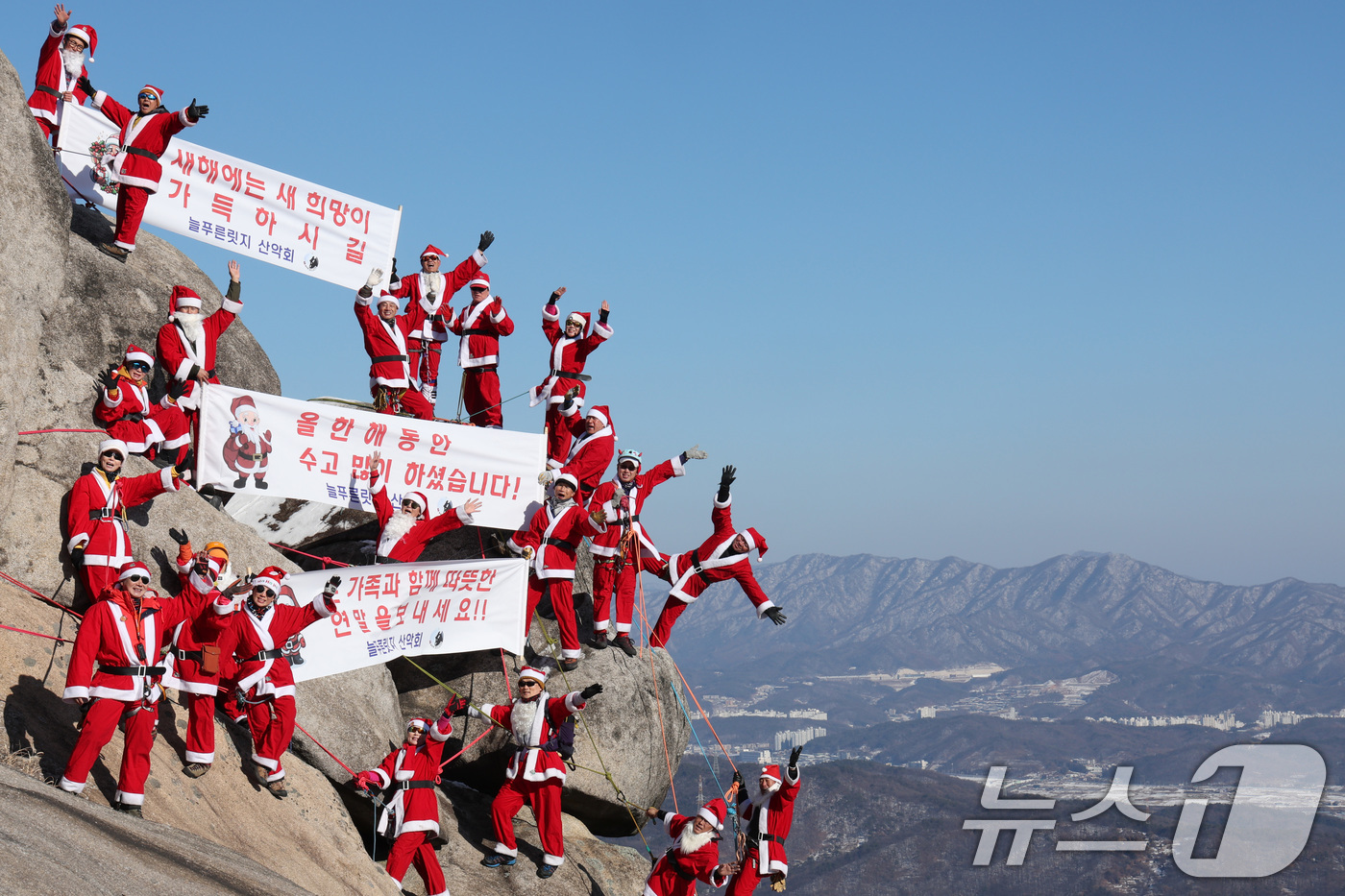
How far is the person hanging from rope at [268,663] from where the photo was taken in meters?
12.7

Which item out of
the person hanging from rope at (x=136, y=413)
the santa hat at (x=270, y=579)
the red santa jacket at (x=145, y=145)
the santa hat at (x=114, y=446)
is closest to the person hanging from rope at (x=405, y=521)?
the person hanging from rope at (x=136, y=413)

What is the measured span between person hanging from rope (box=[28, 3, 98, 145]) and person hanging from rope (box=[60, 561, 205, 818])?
31.9 feet

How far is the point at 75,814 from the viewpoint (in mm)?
9133

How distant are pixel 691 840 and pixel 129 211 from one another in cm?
1390

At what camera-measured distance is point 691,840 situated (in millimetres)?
15734

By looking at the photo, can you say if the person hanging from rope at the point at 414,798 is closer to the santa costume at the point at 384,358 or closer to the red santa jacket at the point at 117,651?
the red santa jacket at the point at 117,651

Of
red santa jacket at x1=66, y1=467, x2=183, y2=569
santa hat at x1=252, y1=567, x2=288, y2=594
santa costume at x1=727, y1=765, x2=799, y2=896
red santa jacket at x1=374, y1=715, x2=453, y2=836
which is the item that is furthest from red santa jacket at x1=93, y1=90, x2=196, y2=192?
santa costume at x1=727, y1=765, x2=799, y2=896

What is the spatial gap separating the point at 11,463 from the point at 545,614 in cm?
994

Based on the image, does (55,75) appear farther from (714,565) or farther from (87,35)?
(714,565)

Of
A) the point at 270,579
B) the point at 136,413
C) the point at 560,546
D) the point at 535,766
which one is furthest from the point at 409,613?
the point at 136,413

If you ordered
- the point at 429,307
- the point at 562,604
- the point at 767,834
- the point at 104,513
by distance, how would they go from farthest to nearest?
the point at 429,307 → the point at 562,604 → the point at 767,834 → the point at 104,513

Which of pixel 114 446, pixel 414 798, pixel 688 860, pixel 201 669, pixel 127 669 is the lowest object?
pixel 688 860

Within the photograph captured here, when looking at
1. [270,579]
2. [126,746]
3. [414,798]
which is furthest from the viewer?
[414,798]

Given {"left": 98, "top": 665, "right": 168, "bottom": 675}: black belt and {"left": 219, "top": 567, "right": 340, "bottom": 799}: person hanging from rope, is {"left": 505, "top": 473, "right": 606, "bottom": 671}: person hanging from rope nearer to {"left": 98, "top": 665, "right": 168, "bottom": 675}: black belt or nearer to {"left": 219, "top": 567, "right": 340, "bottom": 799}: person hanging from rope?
{"left": 219, "top": 567, "right": 340, "bottom": 799}: person hanging from rope
